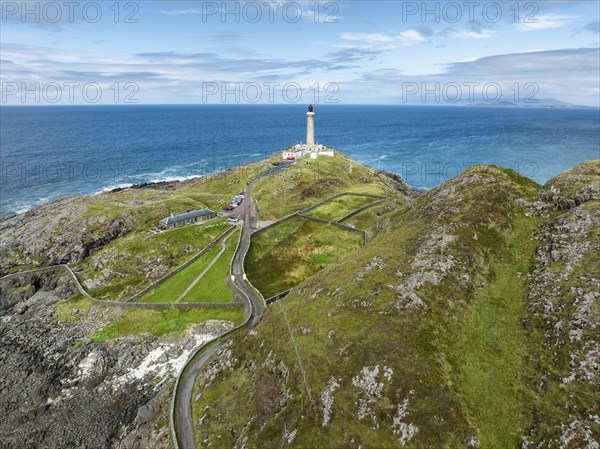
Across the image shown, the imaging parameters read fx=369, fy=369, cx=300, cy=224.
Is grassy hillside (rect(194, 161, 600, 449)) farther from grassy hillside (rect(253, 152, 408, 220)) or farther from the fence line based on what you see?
grassy hillside (rect(253, 152, 408, 220))

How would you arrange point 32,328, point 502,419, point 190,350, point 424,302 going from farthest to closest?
1. point 32,328
2. point 190,350
3. point 424,302
4. point 502,419

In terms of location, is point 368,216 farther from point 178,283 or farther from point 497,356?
point 497,356

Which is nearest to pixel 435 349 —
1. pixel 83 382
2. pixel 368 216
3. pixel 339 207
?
pixel 83 382

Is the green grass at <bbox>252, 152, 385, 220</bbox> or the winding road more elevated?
the green grass at <bbox>252, 152, 385, 220</bbox>

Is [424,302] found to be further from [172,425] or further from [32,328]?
[32,328]

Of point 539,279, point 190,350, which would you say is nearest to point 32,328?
point 190,350

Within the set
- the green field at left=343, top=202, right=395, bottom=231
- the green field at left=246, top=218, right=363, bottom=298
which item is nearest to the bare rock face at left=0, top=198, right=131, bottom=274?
the green field at left=246, top=218, right=363, bottom=298
